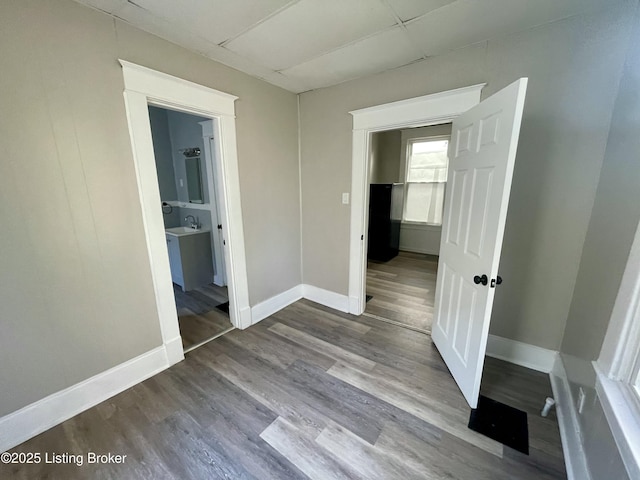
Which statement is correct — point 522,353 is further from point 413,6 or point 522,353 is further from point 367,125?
point 413,6

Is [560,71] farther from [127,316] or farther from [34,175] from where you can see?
[127,316]

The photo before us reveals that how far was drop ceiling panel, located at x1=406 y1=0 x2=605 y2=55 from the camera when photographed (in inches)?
56.7

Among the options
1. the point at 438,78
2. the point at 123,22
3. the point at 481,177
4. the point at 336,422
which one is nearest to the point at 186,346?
the point at 336,422

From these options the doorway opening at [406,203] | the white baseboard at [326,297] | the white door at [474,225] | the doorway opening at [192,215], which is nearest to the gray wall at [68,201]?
the doorway opening at [192,215]

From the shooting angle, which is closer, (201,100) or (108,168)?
(108,168)

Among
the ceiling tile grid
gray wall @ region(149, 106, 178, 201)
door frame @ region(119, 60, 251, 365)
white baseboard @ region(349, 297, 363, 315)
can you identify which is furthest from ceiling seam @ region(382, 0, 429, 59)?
gray wall @ region(149, 106, 178, 201)

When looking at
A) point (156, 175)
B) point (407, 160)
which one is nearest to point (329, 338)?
point (156, 175)

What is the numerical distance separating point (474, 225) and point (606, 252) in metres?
0.66

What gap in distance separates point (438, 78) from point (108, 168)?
2548mm

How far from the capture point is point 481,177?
5.33ft

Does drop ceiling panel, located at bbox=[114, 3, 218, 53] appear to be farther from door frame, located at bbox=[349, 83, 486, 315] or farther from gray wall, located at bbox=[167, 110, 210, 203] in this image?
gray wall, located at bbox=[167, 110, 210, 203]

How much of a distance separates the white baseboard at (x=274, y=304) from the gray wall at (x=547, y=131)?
6.98ft

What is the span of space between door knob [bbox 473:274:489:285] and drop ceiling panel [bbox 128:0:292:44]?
6.50 feet

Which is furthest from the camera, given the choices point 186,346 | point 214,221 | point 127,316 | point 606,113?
point 214,221
